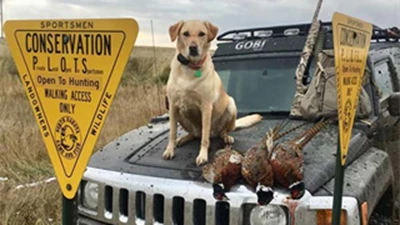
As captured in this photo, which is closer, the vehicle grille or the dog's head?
the vehicle grille

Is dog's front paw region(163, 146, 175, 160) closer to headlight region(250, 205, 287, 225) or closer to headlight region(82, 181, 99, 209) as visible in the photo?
headlight region(82, 181, 99, 209)

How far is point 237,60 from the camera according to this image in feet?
16.0

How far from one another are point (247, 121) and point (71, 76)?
84.1 inches

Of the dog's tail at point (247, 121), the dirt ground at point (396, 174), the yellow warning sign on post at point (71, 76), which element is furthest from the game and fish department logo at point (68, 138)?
the dirt ground at point (396, 174)

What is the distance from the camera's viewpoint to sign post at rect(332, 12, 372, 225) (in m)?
2.43

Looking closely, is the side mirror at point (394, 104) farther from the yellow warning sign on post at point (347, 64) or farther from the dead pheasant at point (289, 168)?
the dead pheasant at point (289, 168)

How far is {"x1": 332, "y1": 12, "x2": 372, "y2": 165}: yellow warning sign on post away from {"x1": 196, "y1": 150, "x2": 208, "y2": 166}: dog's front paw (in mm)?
876

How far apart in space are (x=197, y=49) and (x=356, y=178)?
1.17 meters

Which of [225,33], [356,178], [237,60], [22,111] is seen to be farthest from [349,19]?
[22,111]

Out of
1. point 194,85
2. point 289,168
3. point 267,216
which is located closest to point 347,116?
point 289,168

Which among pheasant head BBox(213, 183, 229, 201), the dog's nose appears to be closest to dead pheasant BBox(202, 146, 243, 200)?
pheasant head BBox(213, 183, 229, 201)

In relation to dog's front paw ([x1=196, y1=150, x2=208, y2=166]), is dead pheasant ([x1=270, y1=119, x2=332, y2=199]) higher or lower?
higher

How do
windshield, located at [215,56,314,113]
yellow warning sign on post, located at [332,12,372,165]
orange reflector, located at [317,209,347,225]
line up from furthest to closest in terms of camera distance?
windshield, located at [215,56,314,113] → orange reflector, located at [317,209,347,225] → yellow warning sign on post, located at [332,12,372,165]

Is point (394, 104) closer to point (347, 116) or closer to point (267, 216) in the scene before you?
point (347, 116)
